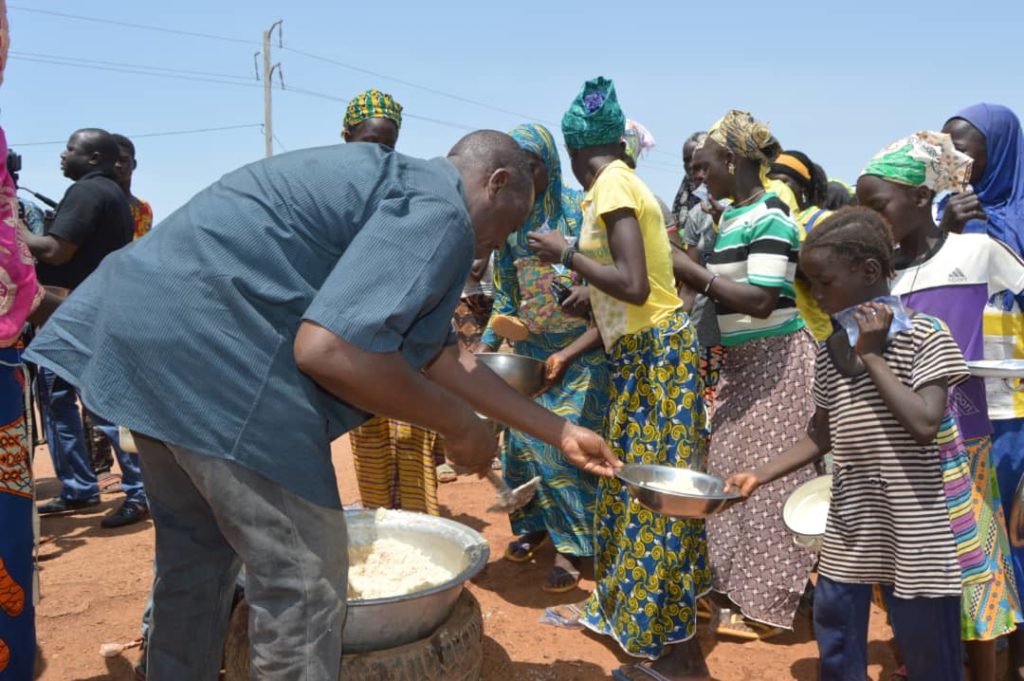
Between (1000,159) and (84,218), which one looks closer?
(1000,159)

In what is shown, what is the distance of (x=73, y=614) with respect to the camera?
11.6 feet

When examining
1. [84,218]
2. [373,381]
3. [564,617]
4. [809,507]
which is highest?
[373,381]

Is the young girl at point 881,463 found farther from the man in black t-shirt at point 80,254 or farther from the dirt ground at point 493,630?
the man in black t-shirt at point 80,254

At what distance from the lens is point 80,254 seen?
4.44 metres

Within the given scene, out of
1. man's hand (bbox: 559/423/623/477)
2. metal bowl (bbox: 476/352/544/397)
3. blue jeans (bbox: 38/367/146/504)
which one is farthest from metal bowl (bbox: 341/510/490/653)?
blue jeans (bbox: 38/367/146/504)

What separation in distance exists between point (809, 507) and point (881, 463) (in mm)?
637

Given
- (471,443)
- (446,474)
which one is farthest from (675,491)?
(446,474)

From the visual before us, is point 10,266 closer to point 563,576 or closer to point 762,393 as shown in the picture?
point 563,576

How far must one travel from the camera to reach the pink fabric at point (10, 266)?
2.34 meters

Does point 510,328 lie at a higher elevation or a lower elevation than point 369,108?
lower

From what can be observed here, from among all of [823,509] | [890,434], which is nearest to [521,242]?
[823,509]

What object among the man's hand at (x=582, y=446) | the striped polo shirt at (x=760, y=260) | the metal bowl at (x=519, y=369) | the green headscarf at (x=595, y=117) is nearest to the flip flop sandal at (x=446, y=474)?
the metal bowl at (x=519, y=369)

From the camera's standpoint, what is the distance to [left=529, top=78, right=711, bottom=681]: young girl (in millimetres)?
2963

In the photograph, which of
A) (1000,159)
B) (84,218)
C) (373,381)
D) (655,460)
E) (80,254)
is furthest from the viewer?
(80,254)
